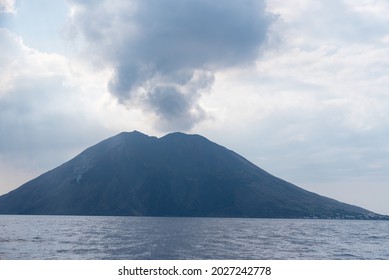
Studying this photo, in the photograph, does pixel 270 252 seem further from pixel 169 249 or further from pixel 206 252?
pixel 169 249

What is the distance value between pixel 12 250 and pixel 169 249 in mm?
30708

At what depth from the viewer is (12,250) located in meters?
84.2

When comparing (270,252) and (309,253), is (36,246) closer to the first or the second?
(270,252)

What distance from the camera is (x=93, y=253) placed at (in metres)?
81.8
